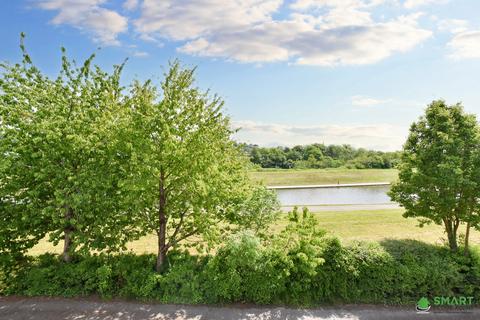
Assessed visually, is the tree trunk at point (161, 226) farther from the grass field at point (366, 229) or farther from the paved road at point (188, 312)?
the grass field at point (366, 229)

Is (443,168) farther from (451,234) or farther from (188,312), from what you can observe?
(188,312)

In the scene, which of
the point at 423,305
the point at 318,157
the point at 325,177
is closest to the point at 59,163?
the point at 423,305

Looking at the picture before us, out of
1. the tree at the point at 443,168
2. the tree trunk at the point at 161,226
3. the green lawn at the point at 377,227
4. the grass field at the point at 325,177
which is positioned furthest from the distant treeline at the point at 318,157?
the tree trunk at the point at 161,226

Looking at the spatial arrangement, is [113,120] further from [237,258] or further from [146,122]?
[237,258]

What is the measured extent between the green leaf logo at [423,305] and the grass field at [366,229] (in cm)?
326

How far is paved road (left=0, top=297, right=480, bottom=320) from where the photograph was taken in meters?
8.27

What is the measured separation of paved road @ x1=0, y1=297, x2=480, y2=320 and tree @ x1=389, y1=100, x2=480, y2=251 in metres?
3.32

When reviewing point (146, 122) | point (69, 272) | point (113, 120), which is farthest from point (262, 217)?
point (69, 272)

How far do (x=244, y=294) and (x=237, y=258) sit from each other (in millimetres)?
1421

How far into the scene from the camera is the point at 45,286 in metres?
9.34

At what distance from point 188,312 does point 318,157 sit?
87.4 meters

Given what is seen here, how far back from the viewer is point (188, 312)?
849 centimetres

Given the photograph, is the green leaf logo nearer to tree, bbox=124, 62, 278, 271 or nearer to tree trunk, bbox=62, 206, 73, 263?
tree, bbox=124, 62, 278, 271

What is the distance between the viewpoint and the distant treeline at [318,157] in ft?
231
